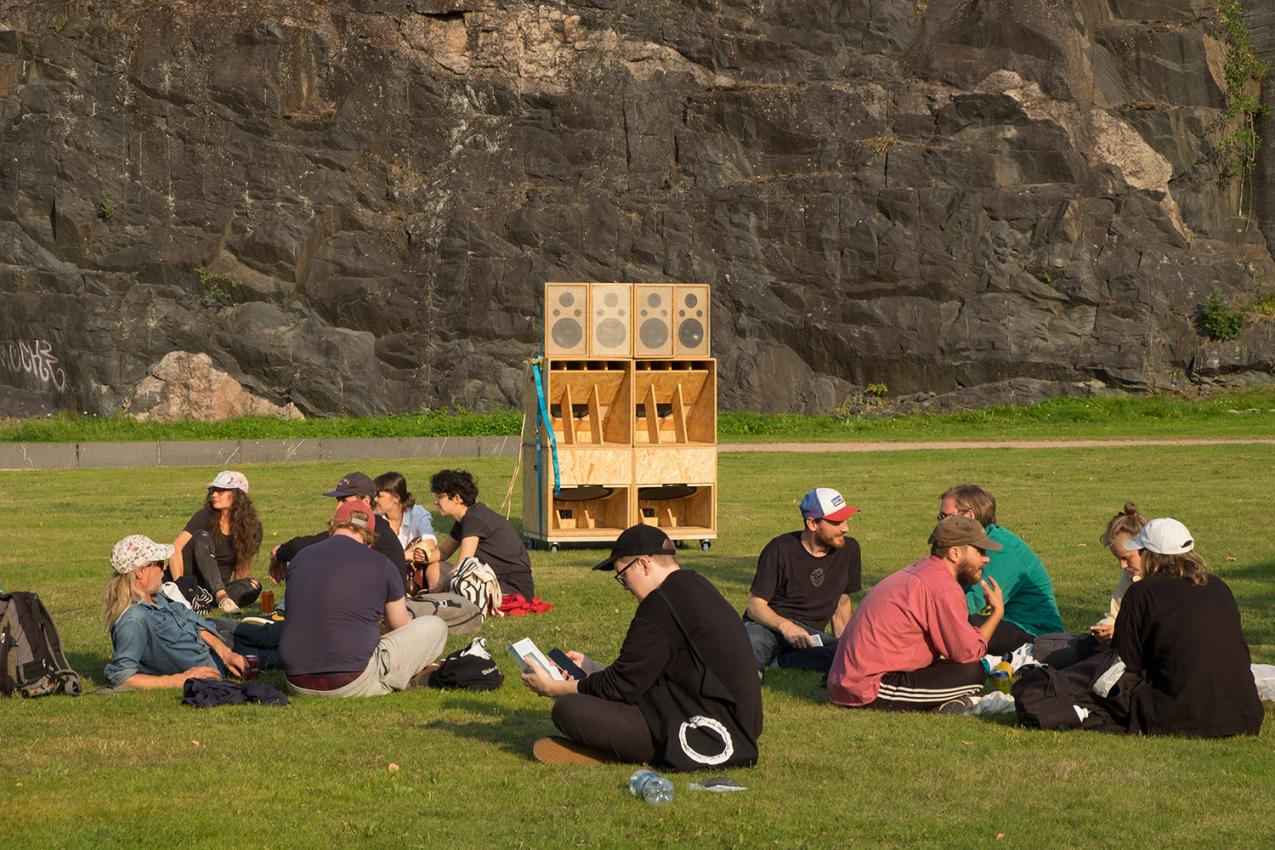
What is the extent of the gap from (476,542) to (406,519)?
39.7 inches

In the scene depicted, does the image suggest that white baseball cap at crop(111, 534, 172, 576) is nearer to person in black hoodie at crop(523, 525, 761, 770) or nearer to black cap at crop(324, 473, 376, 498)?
black cap at crop(324, 473, 376, 498)

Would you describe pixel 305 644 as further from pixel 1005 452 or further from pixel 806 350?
pixel 806 350

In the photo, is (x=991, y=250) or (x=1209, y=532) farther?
(x=991, y=250)

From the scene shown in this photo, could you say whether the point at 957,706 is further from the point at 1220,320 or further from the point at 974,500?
the point at 1220,320

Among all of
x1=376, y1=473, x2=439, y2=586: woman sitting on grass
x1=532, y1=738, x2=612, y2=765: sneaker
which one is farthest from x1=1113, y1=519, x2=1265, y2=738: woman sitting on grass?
x1=376, y1=473, x2=439, y2=586: woman sitting on grass

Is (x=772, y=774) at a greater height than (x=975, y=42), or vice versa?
(x=975, y=42)

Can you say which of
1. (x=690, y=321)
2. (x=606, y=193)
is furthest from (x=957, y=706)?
(x=606, y=193)

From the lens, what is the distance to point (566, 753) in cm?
841

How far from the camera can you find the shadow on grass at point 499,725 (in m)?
9.10

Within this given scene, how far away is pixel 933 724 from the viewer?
9.46 metres

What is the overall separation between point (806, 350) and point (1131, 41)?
15506 mm

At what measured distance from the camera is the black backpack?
10.3 m

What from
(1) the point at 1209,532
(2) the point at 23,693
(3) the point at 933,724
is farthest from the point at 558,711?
(1) the point at 1209,532

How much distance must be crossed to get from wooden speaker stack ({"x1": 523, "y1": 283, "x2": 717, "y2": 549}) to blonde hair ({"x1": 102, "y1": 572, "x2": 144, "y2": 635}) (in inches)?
383
